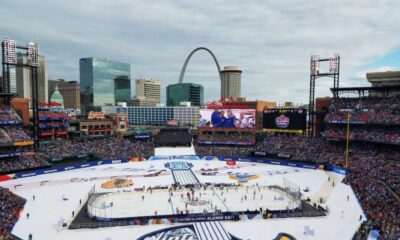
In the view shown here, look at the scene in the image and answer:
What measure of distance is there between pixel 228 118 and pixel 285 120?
51.4ft

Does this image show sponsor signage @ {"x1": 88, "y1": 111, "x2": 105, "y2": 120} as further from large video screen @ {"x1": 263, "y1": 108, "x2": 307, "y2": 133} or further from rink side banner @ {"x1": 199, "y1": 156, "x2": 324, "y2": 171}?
large video screen @ {"x1": 263, "y1": 108, "x2": 307, "y2": 133}

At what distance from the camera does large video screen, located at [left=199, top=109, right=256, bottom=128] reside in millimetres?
81562

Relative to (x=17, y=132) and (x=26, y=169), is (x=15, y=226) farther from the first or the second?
(x=17, y=132)

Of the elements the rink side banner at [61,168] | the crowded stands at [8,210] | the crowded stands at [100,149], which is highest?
the crowded stands at [100,149]

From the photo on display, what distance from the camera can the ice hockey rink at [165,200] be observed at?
30.1 metres

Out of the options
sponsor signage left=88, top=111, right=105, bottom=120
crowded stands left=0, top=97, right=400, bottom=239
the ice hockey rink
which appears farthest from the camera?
sponsor signage left=88, top=111, right=105, bottom=120

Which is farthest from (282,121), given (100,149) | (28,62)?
(28,62)

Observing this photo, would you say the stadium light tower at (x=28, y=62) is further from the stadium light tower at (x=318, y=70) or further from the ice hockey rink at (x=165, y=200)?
the stadium light tower at (x=318, y=70)

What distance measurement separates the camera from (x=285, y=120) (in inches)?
3039

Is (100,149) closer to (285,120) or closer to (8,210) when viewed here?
(8,210)

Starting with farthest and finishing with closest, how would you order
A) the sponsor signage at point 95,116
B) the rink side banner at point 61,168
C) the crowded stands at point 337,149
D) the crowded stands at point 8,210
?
the sponsor signage at point 95,116
the rink side banner at point 61,168
the crowded stands at point 337,149
the crowded stands at point 8,210

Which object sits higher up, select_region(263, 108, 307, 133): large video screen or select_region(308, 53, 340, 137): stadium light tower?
select_region(308, 53, 340, 137): stadium light tower

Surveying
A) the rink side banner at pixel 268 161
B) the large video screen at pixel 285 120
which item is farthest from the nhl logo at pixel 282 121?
the rink side banner at pixel 268 161

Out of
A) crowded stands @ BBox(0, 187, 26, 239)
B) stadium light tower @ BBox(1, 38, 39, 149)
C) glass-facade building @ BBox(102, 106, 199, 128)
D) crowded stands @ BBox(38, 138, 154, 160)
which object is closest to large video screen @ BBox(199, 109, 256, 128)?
crowded stands @ BBox(38, 138, 154, 160)
